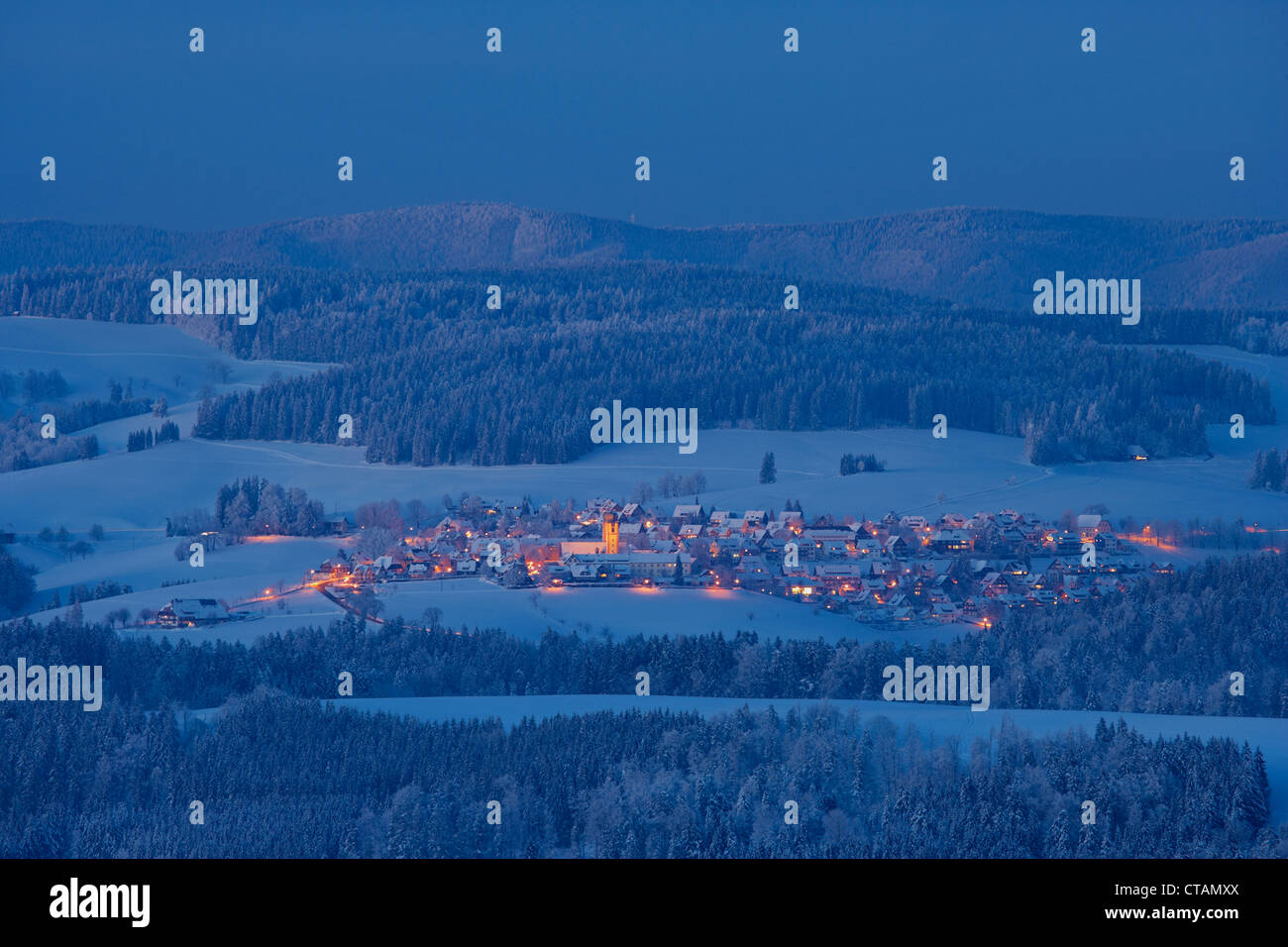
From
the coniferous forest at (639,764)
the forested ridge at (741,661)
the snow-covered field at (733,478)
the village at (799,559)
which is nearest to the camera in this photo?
the coniferous forest at (639,764)

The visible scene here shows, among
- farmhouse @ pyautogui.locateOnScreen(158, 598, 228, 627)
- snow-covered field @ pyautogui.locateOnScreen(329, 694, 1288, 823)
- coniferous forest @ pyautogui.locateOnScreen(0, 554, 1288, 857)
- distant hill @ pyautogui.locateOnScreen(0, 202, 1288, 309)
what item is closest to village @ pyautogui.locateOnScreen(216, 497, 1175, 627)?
farmhouse @ pyautogui.locateOnScreen(158, 598, 228, 627)

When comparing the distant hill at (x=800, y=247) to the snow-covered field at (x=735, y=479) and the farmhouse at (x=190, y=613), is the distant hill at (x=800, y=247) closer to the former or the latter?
the snow-covered field at (x=735, y=479)

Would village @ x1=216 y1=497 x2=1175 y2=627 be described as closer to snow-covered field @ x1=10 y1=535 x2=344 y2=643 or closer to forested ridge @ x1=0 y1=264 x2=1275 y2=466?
snow-covered field @ x1=10 y1=535 x2=344 y2=643

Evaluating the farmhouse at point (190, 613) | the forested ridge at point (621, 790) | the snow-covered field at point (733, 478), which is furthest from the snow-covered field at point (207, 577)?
the forested ridge at point (621, 790)

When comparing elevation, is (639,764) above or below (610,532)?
below

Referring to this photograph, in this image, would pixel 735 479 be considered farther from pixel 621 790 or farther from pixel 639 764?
pixel 621 790

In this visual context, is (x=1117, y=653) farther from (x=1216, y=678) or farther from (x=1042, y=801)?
(x=1042, y=801)

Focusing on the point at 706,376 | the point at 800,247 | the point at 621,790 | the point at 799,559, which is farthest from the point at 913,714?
the point at 800,247
